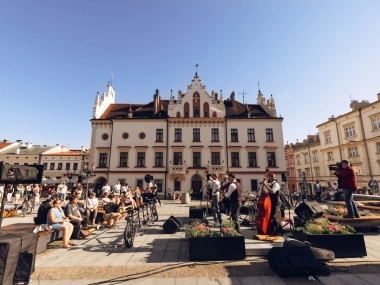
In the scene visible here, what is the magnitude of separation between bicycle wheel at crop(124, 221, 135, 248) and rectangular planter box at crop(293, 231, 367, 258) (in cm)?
515

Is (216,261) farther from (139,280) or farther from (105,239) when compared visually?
(105,239)

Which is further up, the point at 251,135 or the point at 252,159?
the point at 251,135

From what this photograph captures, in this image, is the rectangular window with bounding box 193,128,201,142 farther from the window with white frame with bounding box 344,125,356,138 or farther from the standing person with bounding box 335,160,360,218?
the window with white frame with bounding box 344,125,356,138

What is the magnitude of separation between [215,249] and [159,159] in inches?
874

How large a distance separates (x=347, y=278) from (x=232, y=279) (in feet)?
7.62

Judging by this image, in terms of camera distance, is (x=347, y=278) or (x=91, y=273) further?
(x=91, y=273)

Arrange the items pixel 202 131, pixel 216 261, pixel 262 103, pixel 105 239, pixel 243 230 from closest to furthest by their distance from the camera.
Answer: pixel 216 261 < pixel 105 239 < pixel 243 230 < pixel 202 131 < pixel 262 103

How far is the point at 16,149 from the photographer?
46.6 meters

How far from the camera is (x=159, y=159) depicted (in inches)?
1054

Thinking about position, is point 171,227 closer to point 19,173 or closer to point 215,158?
point 19,173

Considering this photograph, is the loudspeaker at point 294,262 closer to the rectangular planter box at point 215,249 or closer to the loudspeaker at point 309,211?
the rectangular planter box at point 215,249

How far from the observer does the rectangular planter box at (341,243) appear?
16.7 feet

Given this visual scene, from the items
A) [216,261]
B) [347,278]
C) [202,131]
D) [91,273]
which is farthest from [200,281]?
[202,131]

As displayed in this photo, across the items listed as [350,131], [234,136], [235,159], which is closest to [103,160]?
[235,159]
